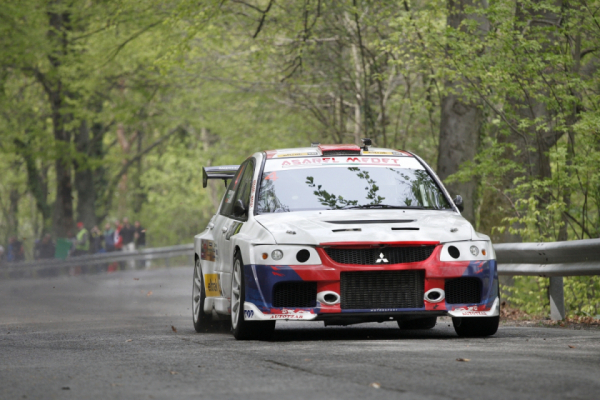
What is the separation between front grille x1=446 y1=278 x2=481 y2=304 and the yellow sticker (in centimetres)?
246

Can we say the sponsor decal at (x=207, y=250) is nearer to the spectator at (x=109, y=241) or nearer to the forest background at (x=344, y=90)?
the forest background at (x=344, y=90)

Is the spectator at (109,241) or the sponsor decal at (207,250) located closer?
the sponsor decal at (207,250)

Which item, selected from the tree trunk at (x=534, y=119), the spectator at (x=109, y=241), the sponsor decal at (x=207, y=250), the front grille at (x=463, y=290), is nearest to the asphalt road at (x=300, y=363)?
the front grille at (x=463, y=290)

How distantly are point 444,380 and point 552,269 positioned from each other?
18.5ft

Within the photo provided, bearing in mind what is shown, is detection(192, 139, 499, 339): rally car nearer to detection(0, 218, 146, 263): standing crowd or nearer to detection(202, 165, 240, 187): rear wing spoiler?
detection(202, 165, 240, 187): rear wing spoiler

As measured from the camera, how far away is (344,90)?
26.7m

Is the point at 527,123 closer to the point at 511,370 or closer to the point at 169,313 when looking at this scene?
the point at 169,313

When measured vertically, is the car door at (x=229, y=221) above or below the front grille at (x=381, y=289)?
above

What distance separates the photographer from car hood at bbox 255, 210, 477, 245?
8.75m

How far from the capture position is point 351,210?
9.49 meters

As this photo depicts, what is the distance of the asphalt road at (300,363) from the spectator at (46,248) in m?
27.9

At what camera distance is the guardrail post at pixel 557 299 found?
37.6 feet

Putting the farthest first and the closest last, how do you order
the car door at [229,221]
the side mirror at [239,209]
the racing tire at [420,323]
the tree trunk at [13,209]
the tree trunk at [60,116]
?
the tree trunk at [13,209] → the tree trunk at [60,116] → the racing tire at [420,323] → the car door at [229,221] → the side mirror at [239,209]

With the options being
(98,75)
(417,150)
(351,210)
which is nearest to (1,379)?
(351,210)
